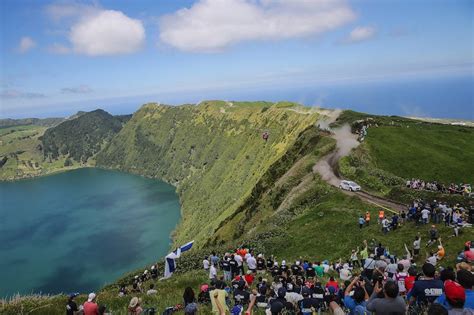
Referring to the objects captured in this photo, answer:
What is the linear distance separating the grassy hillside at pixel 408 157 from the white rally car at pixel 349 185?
2153 mm

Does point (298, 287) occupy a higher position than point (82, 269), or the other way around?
point (298, 287)

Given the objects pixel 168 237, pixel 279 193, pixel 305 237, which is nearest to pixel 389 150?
pixel 279 193

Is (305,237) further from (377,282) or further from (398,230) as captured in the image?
(377,282)

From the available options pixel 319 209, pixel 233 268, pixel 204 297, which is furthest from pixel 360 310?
pixel 319 209

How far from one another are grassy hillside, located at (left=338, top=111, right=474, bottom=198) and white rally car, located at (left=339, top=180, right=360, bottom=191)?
7.06 ft

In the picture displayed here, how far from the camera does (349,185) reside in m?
54.2

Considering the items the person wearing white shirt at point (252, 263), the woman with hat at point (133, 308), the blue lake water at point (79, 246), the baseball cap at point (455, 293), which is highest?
the baseball cap at point (455, 293)

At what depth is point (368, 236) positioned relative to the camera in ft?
124

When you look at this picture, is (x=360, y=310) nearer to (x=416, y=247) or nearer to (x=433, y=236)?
(x=416, y=247)

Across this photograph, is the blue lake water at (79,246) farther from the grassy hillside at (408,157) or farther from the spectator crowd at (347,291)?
the spectator crowd at (347,291)

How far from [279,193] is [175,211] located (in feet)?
432

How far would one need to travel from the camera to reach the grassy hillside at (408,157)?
195 feet

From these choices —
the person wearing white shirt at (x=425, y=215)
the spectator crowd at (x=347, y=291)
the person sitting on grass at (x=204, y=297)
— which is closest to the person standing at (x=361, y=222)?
the person wearing white shirt at (x=425, y=215)

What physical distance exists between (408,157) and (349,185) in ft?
74.2
